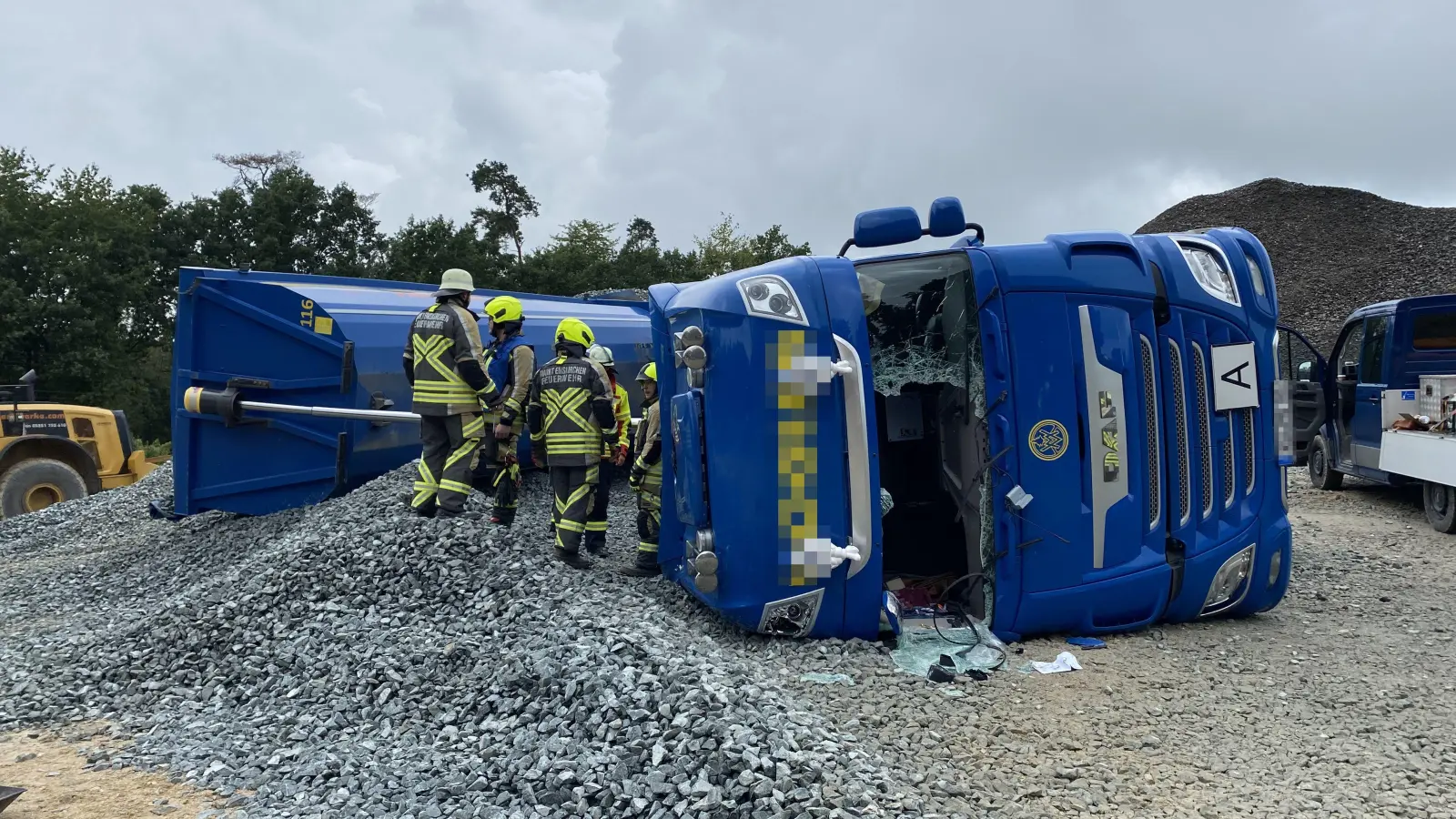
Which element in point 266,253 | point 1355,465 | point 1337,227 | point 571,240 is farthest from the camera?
point 1337,227

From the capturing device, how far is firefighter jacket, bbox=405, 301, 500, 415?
6.57 meters

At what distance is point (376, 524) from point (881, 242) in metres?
3.45

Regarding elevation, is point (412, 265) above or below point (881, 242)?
above

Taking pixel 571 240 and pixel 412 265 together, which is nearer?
pixel 412 265

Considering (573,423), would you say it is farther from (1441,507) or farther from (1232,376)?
(1441,507)

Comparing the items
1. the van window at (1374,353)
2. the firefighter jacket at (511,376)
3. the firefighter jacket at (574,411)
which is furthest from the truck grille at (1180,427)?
the van window at (1374,353)

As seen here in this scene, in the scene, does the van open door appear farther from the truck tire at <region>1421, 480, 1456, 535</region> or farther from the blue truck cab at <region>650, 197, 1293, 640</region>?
the truck tire at <region>1421, 480, 1456, 535</region>

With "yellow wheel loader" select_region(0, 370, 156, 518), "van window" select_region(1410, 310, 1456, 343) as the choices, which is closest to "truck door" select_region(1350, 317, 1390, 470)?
"van window" select_region(1410, 310, 1456, 343)

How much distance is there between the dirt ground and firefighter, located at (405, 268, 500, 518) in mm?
2459

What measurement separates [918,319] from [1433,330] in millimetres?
8628

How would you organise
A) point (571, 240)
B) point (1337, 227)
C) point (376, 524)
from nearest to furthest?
1. point (376, 524)
2. point (571, 240)
3. point (1337, 227)

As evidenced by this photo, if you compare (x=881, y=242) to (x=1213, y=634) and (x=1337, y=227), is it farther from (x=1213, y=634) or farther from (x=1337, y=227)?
(x=1337, y=227)

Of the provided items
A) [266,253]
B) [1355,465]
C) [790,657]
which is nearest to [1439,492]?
[1355,465]

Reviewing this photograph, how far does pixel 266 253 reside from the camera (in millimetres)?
32281
